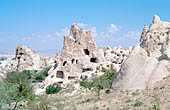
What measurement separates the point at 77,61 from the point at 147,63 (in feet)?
58.4

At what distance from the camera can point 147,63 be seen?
13.5 metres

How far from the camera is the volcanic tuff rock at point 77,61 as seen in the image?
29.6 m

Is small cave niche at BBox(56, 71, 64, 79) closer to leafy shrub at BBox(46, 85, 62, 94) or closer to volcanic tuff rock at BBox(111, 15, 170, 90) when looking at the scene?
leafy shrub at BBox(46, 85, 62, 94)

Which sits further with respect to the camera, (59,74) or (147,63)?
(59,74)

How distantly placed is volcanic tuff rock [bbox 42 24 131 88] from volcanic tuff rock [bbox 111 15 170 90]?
14.8m

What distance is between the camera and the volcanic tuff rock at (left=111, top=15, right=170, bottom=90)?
12.8 metres

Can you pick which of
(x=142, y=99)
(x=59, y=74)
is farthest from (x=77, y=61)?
(x=142, y=99)

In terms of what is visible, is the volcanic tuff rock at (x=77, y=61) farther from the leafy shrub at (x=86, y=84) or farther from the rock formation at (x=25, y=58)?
the rock formation at (x=25, y=58)

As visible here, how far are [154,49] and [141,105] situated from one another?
553 centimetres

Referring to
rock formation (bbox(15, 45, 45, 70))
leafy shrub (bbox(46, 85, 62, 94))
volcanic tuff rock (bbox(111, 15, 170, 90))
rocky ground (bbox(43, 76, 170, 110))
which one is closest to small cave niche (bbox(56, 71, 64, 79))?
leafy shrub (bbox(46, 85, 62, 94))

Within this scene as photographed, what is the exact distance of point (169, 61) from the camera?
13352 mm

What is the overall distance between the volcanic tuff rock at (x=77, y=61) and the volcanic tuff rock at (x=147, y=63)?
14806 mm

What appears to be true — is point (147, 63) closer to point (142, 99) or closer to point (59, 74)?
point (142, 99)

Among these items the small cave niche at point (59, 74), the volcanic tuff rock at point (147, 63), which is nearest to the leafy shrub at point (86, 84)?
the small cave niche at point (59, 74)
